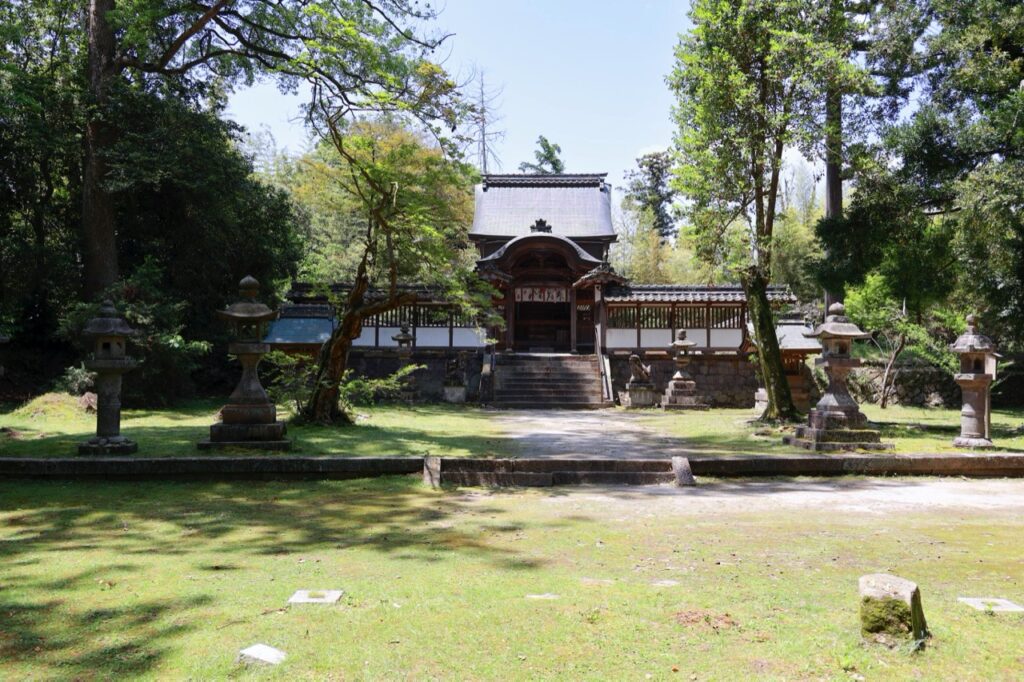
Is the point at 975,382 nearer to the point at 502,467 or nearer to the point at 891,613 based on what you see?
the point at 502,467

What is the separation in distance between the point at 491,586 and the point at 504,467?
4210 mm

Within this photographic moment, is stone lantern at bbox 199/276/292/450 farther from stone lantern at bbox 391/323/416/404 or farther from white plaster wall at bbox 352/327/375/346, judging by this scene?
white plaster wall at bbox 352/327/375/346

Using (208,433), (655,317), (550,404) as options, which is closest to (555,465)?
(208,433)

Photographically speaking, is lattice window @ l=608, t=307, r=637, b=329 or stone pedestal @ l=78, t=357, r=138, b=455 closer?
stone pedestal @ l=78, t=357, r=138, b=455

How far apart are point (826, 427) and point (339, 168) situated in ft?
29.2

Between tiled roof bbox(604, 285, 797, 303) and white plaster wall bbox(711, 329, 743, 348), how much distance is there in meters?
1.02

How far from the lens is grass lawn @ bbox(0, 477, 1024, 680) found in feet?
9.41

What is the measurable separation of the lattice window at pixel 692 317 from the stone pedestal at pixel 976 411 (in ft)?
39.6

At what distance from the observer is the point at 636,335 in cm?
2220

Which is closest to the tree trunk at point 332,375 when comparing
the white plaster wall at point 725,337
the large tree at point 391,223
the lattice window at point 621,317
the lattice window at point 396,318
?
the large tree at point 391,223

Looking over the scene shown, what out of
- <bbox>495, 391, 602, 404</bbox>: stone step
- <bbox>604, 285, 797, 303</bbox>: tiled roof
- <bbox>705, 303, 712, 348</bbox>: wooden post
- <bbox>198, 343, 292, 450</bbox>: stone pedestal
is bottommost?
<bbox>495, 391, 602, 404</bbox>: stone step

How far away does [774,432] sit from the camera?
12180 millimetres

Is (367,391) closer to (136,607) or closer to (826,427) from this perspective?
(826,427)

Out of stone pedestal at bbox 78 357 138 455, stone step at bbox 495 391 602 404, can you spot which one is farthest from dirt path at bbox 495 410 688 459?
stone pedestal at bbox 78 357 138 455
